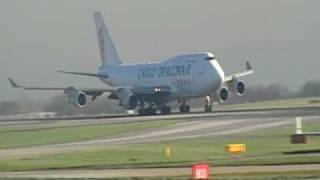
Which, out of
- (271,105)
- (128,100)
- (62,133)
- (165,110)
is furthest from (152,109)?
(62,133)

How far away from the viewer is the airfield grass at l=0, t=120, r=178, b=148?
208 feet

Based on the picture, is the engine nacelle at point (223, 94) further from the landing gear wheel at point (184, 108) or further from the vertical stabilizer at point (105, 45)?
the vertical stabilizer at point (105, 45)

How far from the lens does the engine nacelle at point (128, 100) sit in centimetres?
10394

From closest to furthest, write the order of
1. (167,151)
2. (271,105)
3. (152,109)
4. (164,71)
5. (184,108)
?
(167,151) → (152,109) → (164,71) → (184,108) → (271,105)

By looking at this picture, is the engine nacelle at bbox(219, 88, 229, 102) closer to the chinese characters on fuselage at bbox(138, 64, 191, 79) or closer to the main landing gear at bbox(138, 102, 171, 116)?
the chinese characters on fuselage at bbox(138, 64, 191, 79)

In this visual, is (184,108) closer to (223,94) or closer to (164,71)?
(164,71)

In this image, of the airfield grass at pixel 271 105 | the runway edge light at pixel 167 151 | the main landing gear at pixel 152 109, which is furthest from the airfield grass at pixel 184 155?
the airfield grass at pixel 271 105

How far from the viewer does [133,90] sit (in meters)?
107

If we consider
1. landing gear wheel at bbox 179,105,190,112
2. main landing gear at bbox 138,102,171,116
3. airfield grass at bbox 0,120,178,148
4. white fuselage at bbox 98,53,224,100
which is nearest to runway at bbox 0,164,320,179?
airfield grass at bbox 0,120,178,148

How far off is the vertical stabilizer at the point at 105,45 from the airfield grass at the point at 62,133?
45184 millimetres

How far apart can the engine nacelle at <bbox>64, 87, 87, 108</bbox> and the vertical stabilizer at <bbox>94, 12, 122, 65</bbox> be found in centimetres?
1659

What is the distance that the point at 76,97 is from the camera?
103m

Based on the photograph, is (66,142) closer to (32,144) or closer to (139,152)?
(32,144)

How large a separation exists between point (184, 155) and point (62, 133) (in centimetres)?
2322
